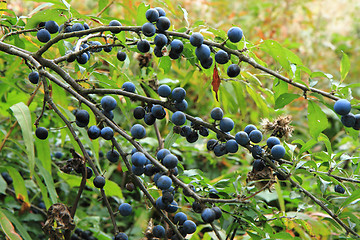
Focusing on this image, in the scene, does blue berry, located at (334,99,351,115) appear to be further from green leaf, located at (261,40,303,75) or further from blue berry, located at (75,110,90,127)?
blue berry, located at (75,110,90,127)

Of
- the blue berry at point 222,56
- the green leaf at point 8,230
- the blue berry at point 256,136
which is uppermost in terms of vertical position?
the blue berry at point 222,56

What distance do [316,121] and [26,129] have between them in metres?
1.07

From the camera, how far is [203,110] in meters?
3.81

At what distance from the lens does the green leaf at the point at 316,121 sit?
1.34 m

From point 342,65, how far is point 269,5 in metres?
4.12

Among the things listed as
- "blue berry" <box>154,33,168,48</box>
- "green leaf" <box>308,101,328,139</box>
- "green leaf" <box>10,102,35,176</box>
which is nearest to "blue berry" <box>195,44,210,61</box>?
"blue berry" <box>154,33,168,48</box>

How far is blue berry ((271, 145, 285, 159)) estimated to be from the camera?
131cm

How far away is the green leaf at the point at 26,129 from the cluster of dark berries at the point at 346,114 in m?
1.08

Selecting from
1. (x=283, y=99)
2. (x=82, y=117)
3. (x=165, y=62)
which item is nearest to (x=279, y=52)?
(x=283, y=99)

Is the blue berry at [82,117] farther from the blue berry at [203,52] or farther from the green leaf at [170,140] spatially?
the blue berry at [203,52]

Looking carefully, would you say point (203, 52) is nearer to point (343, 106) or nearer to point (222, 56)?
point (222, 56)

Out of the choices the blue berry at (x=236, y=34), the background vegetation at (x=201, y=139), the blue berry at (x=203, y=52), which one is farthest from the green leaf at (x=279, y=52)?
the blue berry at (x=203, y=52)

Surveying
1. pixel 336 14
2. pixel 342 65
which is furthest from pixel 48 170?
pixel 336 14

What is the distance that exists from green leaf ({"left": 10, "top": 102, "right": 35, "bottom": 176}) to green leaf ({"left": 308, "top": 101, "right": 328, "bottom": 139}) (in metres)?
1.02
